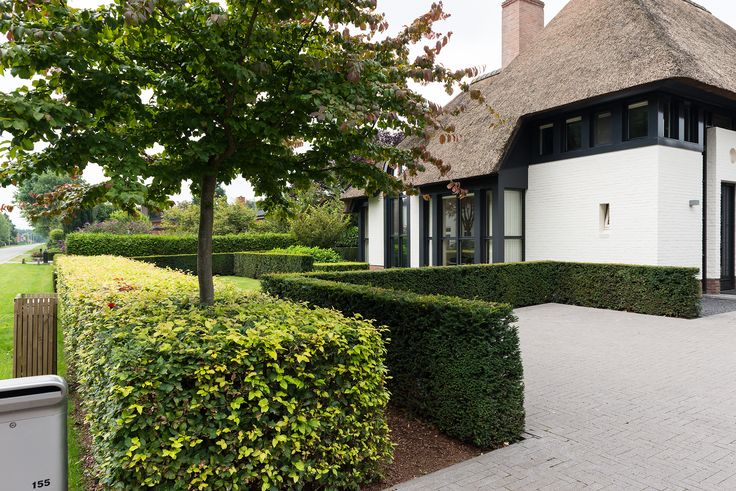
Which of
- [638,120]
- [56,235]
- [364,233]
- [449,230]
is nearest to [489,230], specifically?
[449,230]

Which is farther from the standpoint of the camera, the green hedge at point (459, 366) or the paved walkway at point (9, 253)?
the paved walkway at point (9, 253)

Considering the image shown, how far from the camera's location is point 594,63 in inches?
530

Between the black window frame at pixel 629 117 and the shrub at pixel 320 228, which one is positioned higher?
the black window frame at pixel 629 117

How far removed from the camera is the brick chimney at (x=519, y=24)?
19297mm

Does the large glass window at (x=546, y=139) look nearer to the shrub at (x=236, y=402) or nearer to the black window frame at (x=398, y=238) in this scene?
the black window frame at (x=398, y=238)

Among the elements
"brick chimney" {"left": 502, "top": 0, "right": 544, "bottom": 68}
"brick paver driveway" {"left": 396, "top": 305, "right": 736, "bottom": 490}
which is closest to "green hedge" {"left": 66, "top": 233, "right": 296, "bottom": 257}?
"brick chimney" {"left": 502, "top": 0, "right": 544, "bottom": 68}

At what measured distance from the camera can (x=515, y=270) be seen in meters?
12.7

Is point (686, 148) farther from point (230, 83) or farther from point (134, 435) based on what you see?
point (134, 435)

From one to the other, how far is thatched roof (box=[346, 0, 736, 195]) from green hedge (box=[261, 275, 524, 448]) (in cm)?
716

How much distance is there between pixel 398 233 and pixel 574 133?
8.02 metres

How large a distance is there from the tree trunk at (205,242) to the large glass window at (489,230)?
11.9 metres

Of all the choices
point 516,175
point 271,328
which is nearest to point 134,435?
point 271,328

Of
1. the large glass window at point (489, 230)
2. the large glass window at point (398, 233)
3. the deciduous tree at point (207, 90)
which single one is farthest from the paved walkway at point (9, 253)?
the deciduous tree at point (207, 90)

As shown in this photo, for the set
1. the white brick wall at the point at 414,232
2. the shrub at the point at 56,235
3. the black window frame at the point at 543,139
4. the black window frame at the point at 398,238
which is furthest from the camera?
the shrub at the point at 56,235
